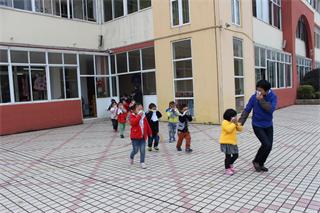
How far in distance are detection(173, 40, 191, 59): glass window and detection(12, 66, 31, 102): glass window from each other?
671 cm

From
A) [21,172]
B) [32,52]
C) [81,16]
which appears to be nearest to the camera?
[21,172]

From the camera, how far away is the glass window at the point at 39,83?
1423 centimetres

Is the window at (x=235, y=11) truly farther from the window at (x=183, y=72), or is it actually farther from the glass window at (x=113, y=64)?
the glass window at (x=113, y=64)

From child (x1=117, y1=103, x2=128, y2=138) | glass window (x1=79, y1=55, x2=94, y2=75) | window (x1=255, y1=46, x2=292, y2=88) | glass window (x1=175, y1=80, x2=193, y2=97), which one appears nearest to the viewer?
child (x1=117, y1=103, x2=128, y2=138)

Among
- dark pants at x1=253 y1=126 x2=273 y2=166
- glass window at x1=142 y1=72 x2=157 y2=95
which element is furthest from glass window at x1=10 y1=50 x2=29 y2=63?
dark pants at x1=253 y1=126 x2=273 y2=166

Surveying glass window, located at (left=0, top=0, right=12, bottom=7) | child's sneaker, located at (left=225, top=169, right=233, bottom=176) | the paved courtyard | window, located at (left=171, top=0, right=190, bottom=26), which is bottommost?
the paved courtyard

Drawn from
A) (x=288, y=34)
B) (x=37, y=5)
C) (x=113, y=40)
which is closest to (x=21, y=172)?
(x=37, y=5)

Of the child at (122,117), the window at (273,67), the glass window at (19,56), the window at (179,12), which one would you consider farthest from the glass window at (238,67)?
the glass window at (19,56)

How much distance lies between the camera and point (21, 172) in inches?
276

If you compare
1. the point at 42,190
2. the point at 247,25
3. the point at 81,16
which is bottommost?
the point at 42,190

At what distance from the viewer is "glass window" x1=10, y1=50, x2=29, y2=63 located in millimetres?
13508

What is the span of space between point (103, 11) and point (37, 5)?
14.1 feet

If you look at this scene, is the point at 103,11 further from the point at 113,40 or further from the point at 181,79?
the point at 181,79

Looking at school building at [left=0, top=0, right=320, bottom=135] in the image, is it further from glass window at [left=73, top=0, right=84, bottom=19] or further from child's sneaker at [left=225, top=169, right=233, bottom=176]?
child's sneaker at [left=225, top=169, right=233, bottom=176]
